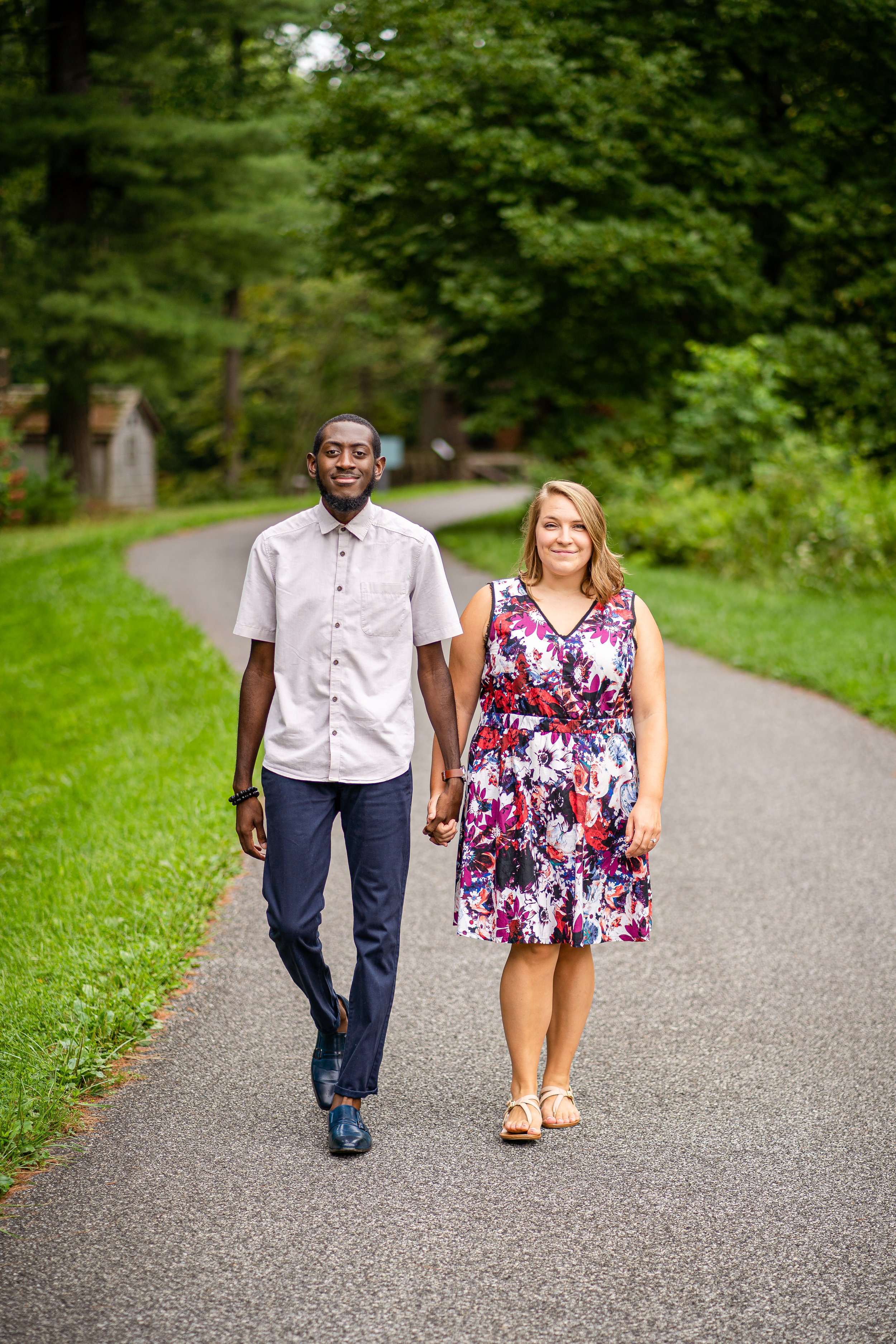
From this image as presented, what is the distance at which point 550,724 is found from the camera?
353cm

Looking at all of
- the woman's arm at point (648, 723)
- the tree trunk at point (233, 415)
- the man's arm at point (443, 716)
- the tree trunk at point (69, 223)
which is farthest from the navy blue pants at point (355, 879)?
the tree trunk at point (233, 415)

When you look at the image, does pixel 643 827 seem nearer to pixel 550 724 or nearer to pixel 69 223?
pixel 550 724

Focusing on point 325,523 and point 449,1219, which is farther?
point 325,523

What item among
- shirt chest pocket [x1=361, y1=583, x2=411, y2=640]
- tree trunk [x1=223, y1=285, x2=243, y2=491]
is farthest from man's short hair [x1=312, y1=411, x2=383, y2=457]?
tree trunk [x1=223, y1=285, x2=243, y2=491]

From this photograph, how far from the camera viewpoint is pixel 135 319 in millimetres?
26328

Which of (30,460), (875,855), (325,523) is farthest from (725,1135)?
(30,460)

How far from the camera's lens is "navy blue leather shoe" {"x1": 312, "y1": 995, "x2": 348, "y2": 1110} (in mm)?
3678

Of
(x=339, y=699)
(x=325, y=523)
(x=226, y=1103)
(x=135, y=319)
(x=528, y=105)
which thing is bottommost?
(x=226, y=1103)

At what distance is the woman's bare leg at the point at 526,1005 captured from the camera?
362 centimetres

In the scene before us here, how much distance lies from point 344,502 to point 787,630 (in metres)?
8.94

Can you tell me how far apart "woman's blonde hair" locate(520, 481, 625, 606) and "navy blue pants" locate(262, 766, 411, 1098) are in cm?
72

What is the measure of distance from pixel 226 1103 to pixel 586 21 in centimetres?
1754

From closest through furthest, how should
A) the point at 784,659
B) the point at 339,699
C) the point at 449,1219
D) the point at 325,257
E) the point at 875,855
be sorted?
the point at 449,1219, the point at 339,699, the point at 875,855, the point at 784,659, the point at 325,257

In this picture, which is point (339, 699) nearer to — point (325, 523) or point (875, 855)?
point (325, 523)
